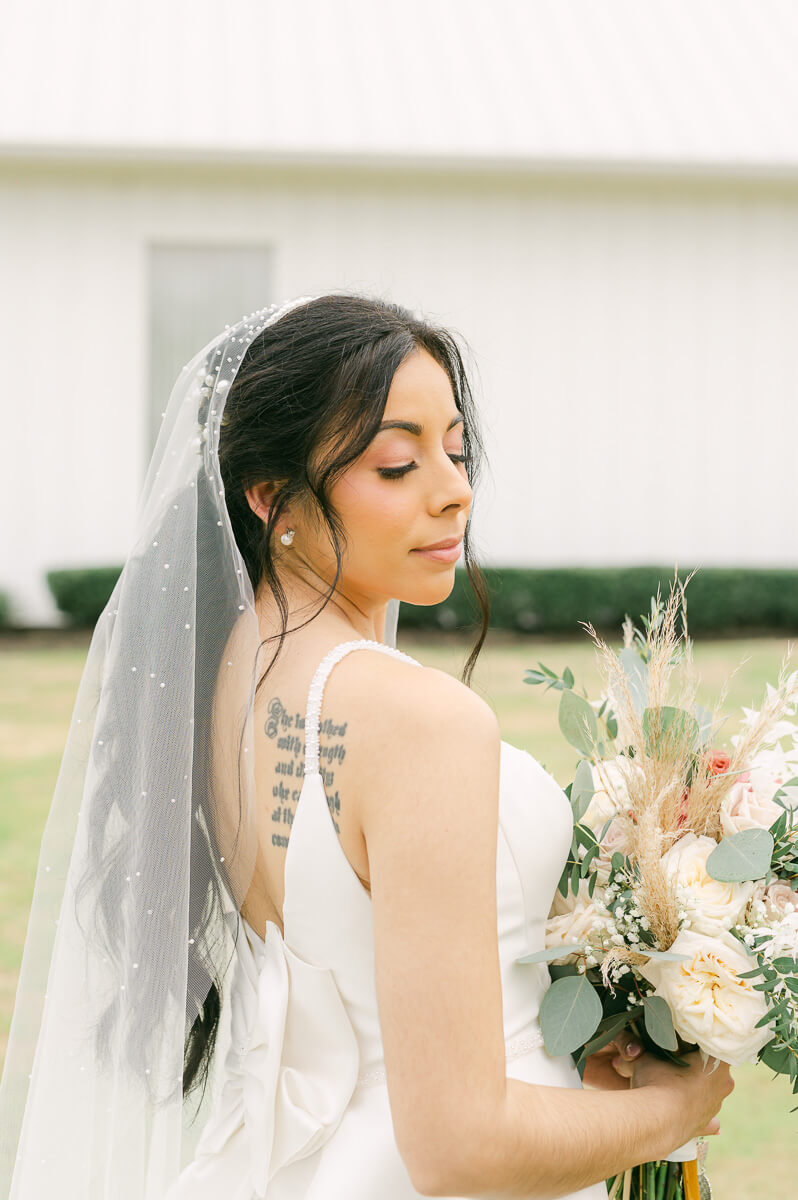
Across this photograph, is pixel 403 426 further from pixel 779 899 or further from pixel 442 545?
pixel 779 899

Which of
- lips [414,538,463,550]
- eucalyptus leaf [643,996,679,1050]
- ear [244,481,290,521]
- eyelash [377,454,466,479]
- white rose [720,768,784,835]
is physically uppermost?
eyelash [377,454,466,479]

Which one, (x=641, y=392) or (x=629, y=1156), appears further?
(x=641, y=392)

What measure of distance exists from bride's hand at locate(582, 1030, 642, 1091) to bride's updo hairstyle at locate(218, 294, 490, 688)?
84cm

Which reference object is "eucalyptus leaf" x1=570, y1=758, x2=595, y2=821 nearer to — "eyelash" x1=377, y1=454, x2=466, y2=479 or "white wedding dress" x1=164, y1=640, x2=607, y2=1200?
"white wedding dress" x1=164, y1=640, x2=607, y2=1200

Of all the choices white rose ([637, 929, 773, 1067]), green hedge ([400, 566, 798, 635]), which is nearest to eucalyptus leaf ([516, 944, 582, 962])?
white rose ([637, 929, 773, 1067])

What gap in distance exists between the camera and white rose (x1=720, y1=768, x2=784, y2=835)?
6.28ft

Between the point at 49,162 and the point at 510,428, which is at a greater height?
the point at 49,162

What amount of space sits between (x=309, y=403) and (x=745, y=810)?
94cm

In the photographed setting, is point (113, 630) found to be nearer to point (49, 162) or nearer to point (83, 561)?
point (83, 561)

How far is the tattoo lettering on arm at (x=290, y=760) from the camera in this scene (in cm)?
163

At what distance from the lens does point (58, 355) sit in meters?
13.2

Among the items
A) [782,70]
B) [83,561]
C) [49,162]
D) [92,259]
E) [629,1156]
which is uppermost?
[782,70]

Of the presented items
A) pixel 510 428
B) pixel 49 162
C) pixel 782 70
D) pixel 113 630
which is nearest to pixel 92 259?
pixel 49 162

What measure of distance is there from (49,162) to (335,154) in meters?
3.07
